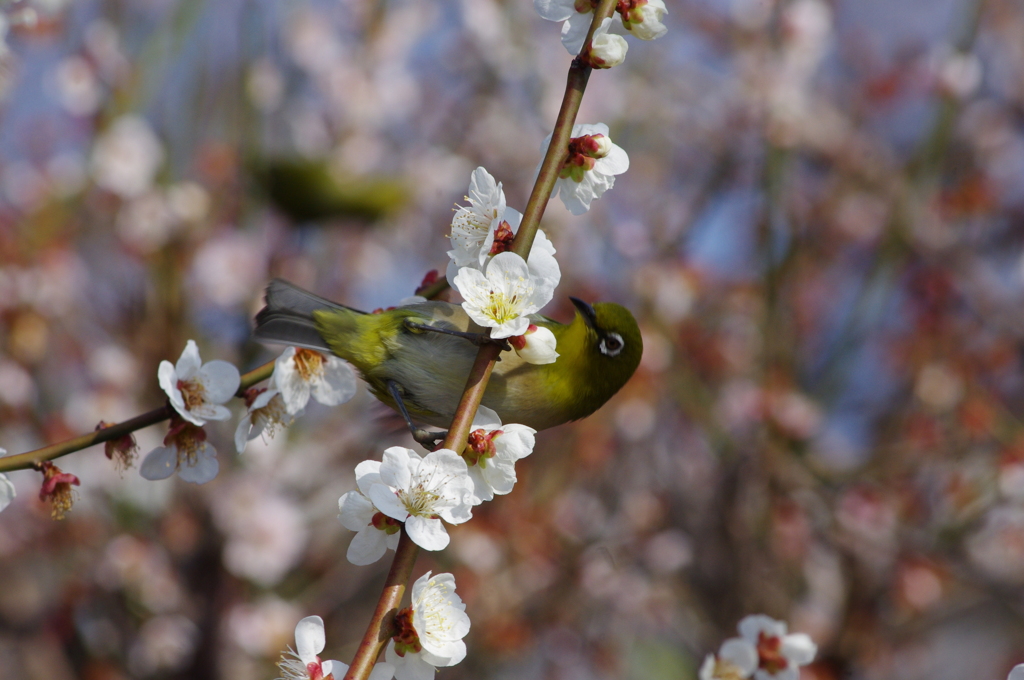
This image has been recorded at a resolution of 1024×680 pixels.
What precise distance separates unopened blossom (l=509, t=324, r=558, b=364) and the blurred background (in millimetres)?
2625

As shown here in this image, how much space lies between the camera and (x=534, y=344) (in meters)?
1.34

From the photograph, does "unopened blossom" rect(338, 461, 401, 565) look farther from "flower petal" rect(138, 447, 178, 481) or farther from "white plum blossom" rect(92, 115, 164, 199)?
"white plum blossom" rect(92, 115, 164, 199)

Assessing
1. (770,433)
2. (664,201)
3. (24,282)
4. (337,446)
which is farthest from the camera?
(664,201)

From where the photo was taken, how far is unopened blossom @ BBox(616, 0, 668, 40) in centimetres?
134

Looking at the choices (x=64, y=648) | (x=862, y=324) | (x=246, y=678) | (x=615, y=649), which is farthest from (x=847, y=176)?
(x=64, y=648)

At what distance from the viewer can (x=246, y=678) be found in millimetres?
4746

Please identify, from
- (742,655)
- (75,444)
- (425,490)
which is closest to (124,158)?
(75,444)

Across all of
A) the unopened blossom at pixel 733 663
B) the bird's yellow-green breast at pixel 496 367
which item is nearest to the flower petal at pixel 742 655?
the unopened blossom at pixel 733 663

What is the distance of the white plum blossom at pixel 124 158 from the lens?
4.62m

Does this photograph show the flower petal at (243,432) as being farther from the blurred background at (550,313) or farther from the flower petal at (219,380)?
the blurred background at (550,313)

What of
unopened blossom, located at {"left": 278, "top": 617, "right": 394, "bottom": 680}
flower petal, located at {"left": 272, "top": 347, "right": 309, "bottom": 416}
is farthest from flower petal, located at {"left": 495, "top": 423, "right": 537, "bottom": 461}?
flower petal, located at {"left": 272, "top": 347, "right": 309, "bottom": 416}

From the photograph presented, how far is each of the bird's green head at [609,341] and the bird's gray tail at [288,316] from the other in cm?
64

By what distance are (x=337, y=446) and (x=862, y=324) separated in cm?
324

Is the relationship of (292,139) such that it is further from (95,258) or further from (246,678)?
(246,678)
